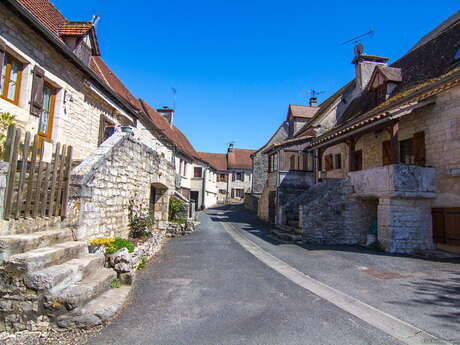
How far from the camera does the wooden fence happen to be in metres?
3.66

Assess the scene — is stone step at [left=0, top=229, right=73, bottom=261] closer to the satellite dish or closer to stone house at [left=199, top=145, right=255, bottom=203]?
the satellite dish

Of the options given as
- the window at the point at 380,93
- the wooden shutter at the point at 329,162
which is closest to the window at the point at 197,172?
the wooden shutter at the point at 329,162

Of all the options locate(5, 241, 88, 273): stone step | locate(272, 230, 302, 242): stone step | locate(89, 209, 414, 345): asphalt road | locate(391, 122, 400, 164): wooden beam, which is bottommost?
locate(89, 209, 414, 345): asphalt road

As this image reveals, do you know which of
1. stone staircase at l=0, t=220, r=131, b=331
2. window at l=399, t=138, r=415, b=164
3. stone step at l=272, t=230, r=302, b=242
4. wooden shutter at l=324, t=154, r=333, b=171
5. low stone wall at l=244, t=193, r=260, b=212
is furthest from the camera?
low stone wall at l=244, t=193, r=260, b=212

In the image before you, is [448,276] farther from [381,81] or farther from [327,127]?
[327,127]

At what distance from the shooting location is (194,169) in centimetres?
2805

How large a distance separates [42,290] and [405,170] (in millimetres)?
10291

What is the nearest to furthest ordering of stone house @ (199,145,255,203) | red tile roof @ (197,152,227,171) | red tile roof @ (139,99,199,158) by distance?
red tile roof @ (139,99,199,158) → stone house @ (199,145,255,203) → red tile roof @ (197,152,227,171)

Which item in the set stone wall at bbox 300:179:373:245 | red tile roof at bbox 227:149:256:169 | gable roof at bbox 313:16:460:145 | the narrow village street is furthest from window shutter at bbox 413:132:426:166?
red tile roof at bbox 227:149:256:169

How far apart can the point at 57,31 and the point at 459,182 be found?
13.7 meters

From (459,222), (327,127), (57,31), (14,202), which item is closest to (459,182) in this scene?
(459,222)

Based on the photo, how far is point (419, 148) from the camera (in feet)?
34.3

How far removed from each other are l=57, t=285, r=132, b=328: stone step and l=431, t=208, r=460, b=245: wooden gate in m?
10.4

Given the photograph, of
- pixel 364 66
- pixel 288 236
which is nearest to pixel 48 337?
pixel 288 236
